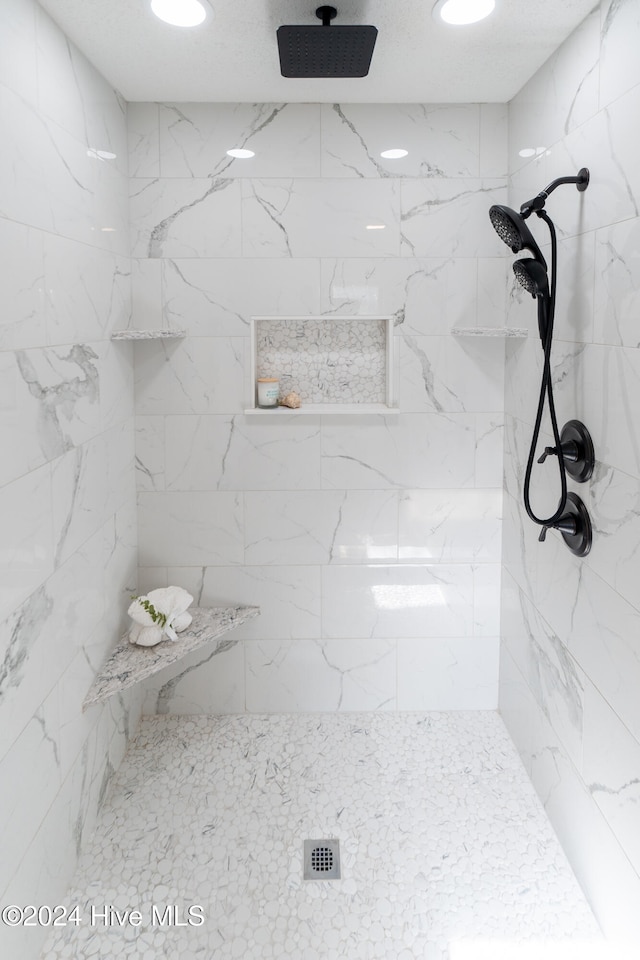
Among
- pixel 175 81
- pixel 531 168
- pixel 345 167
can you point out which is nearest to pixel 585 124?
pixel 531 168

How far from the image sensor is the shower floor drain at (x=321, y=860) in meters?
1.95

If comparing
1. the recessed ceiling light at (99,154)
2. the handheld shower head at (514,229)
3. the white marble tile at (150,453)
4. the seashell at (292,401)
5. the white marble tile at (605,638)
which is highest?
the recessed ceiling light at (99,154)

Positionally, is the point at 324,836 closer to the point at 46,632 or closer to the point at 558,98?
the point at 46,632

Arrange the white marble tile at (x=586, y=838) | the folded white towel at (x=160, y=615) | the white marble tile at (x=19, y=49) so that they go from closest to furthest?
the white marble tile at (x=19, y=49) < the white marble tile at (x=586, y=838) < the folded white towel at (x=160, y=615)

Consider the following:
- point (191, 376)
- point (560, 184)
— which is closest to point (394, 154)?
point (560, 184)

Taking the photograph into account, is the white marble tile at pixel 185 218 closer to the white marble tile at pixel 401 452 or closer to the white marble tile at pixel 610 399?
the white marble tile at pixel 401 452

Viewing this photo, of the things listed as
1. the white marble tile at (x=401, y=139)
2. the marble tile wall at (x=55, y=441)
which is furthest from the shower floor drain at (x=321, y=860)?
the white marble tile at (x=401, y=139)

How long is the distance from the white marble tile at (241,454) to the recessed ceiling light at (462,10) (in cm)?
131

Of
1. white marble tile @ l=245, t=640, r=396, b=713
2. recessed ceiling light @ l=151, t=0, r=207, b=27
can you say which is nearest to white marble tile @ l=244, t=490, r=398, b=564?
white marble tile @ l=245, t=640, r=396, b=713

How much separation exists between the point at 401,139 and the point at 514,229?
91 cm

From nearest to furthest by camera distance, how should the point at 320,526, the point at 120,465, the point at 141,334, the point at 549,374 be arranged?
the point at 549,374
the point at 141,334
the point at 120,465
the point at 320,526

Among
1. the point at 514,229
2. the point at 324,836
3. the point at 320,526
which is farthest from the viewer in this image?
the point at 320,526

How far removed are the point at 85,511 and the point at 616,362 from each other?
4.92ft

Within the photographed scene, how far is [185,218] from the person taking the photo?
2461 mm
